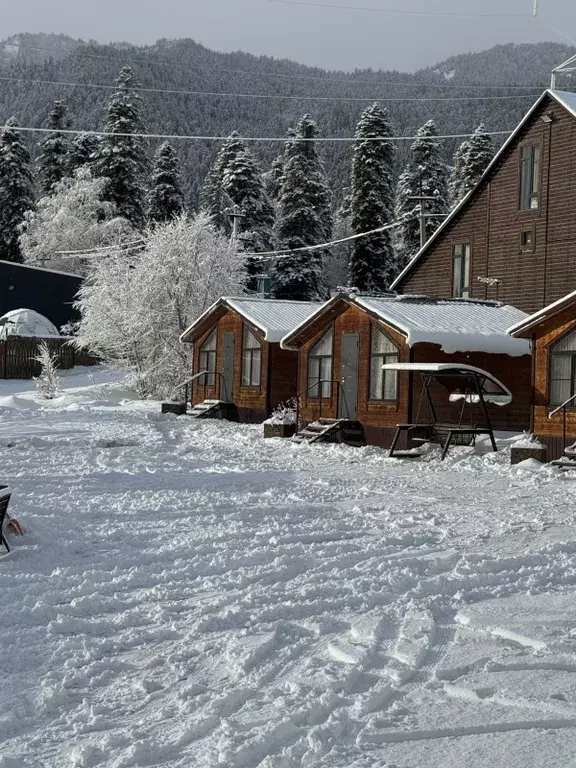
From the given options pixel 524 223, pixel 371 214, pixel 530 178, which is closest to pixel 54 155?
pixel 371 214

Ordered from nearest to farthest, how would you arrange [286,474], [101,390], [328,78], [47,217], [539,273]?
[286,474] → [539,273] → [101,390] → [47,217] → [328,78]

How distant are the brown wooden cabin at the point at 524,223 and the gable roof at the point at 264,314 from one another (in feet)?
16.0

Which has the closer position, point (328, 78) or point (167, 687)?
point (167, 687)

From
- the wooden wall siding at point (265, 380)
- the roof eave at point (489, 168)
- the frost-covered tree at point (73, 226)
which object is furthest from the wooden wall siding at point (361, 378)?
the frost-covered tree at point (73, 226)

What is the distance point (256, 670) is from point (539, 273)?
22.7 meters

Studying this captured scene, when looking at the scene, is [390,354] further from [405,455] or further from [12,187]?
[12,187]

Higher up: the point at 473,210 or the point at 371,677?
the point at 473,210

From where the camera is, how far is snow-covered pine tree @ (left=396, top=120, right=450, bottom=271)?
58.2 meters

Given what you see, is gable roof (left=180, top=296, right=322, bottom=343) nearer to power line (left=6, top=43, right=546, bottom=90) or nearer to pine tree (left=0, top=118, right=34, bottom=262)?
pine tree (left=0, top=118, right=34, bottom=262)

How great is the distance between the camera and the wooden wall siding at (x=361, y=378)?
23.1 meters

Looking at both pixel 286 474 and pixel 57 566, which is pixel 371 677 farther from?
pixel 286 474

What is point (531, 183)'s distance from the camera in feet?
90.7

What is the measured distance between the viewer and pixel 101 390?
37.5m

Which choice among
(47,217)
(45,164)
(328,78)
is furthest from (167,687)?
(328,78)
